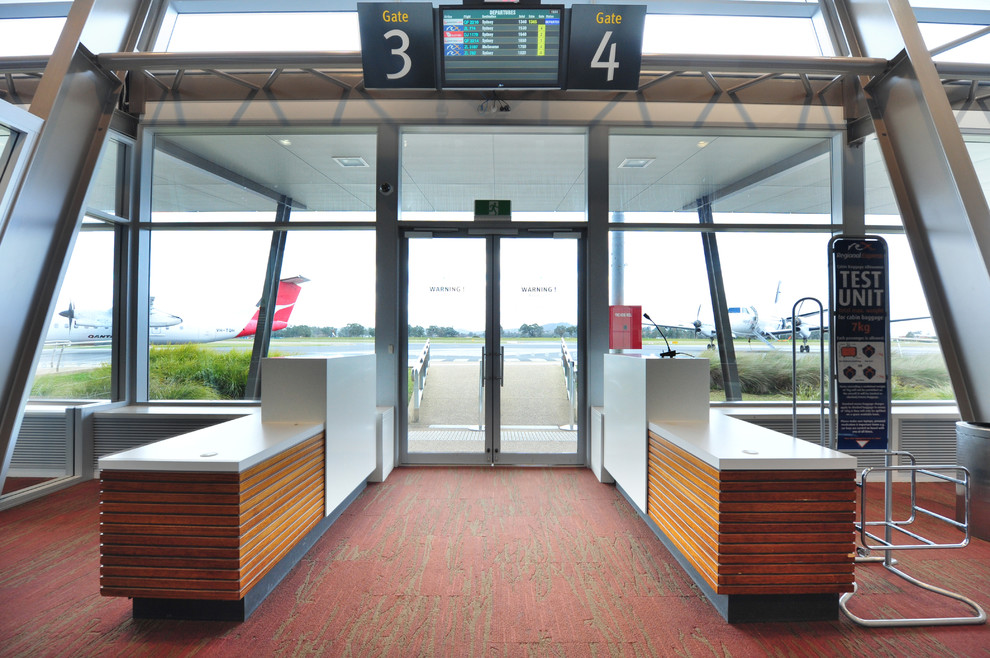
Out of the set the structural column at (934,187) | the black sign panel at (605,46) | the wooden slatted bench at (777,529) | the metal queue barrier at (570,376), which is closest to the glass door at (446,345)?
the metal queue barrier at (570,376)

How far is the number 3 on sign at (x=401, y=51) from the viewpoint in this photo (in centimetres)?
416

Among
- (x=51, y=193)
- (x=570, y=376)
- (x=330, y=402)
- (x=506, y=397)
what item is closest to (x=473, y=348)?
(x=506, y=397)

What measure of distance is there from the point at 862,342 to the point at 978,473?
1.31m

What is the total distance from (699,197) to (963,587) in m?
4.17

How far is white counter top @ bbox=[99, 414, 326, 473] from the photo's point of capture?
8.45 feet

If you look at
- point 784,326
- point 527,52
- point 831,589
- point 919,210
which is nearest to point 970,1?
point 919,210

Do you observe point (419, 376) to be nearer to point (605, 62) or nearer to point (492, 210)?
point (492, 210)

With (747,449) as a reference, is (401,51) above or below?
above

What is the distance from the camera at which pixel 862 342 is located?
13.3 feet

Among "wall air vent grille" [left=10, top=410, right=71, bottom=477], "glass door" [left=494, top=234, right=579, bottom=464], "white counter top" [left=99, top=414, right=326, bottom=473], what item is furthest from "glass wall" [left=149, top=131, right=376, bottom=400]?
"white counter top" [left=99, top=414, right=326, bottom=473]

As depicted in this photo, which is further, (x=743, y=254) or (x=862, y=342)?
(x=743, y=254)

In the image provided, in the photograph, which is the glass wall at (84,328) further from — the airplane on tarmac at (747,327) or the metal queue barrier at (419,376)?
the airplane on tarmac at (747,327)

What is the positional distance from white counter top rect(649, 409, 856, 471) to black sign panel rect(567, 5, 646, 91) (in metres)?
2.81

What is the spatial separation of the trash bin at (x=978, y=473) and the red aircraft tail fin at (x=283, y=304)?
6260 mm
